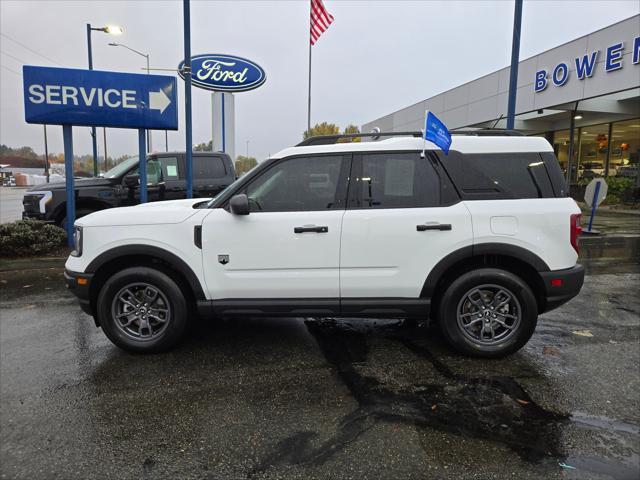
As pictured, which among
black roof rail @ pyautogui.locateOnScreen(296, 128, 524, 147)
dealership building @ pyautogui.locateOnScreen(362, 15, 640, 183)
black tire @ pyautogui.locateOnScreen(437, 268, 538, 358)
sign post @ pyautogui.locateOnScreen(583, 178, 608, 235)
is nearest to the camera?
black tire @ pyautogui.locateOnScreen(437, 268, 538, 358)

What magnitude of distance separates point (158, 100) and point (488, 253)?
23.9 feet

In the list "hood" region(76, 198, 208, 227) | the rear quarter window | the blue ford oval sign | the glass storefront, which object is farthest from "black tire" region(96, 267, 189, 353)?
the glass storefront

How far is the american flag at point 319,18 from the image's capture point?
654 inches

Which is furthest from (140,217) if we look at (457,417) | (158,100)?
(158,100)

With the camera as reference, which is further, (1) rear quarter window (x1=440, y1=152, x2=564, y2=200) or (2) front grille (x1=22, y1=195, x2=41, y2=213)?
(2) front grille (x1=22, y1=195, x2=41, y2=213)

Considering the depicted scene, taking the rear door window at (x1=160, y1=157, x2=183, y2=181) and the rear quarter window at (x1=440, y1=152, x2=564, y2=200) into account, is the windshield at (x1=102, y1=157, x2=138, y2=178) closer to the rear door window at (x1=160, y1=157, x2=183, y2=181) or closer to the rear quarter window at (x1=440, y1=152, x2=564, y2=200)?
the rear door window at (x1=160, y1=157, x2=183, y2=181)

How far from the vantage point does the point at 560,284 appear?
149 inches

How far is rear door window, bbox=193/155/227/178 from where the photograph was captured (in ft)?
31.0

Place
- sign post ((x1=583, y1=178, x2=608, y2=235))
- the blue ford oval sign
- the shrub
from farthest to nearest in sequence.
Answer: the blue ford oval sign → sign post ((x1=583, y1=178, x2=608, y2=235)) → the shrub

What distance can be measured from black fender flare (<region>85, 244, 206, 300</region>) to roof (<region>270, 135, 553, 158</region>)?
1287 mm

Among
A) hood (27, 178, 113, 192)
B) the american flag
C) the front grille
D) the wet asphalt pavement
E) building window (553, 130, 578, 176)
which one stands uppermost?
the american flag

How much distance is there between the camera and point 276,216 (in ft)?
12.6

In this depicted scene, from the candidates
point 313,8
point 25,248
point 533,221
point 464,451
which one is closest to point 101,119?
point 25,248

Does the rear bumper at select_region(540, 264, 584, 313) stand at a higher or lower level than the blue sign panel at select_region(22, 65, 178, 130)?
lower
